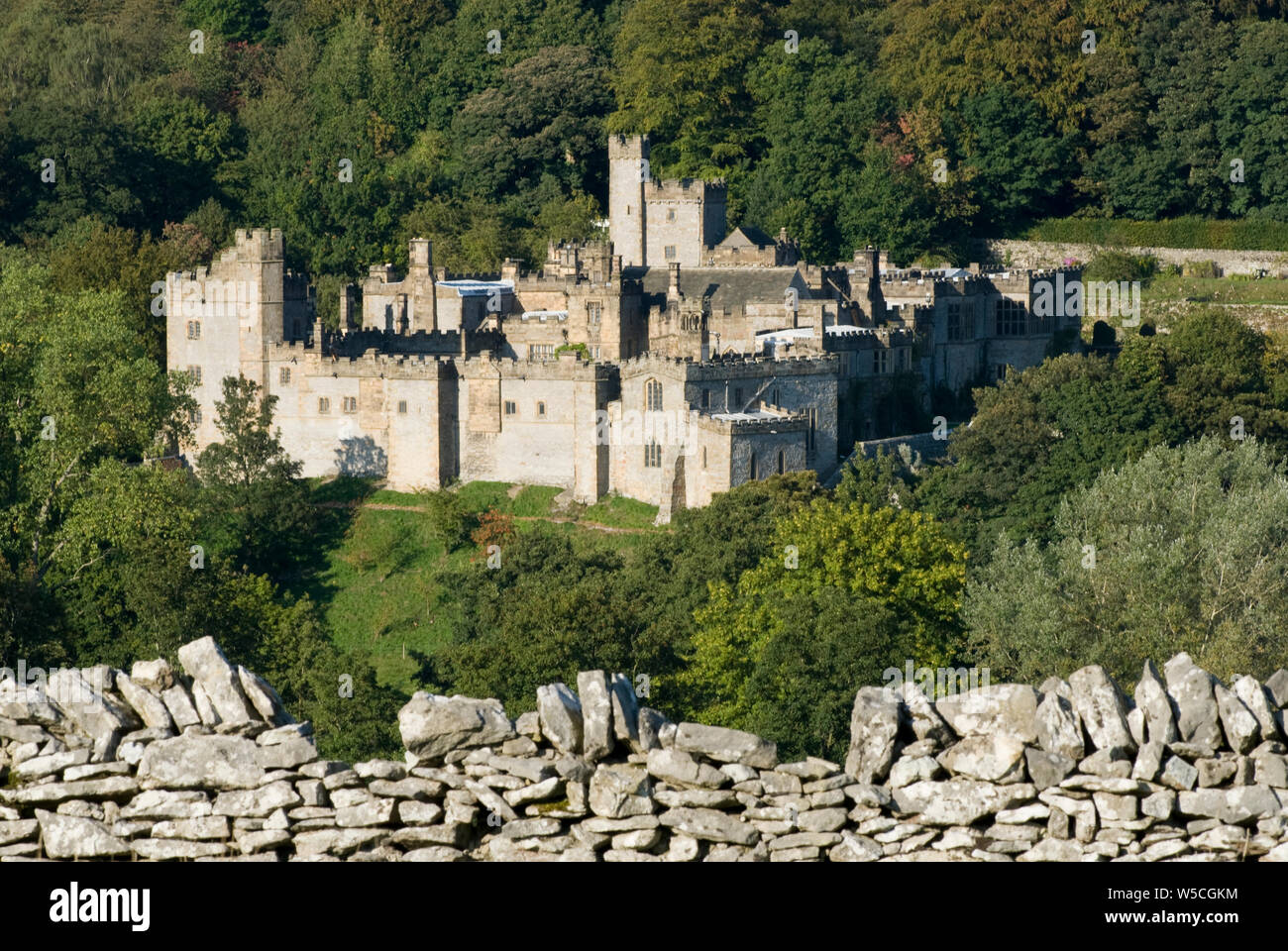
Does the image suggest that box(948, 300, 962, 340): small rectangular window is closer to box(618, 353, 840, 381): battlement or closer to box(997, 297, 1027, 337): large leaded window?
box(997, 297, 1027, 337): large leaded window

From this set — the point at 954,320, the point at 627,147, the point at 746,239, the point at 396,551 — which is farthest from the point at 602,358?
the point at 627,147

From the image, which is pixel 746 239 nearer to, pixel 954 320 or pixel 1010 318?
pixel 954 320

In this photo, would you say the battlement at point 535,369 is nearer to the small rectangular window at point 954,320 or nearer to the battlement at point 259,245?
the battlement at point 259,245

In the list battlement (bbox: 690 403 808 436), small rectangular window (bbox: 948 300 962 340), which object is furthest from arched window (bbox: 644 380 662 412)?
small rectangular window (bbox: 948 300 962 340)

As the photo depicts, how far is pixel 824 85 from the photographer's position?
7981cm

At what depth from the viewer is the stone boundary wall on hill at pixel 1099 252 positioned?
242 ft

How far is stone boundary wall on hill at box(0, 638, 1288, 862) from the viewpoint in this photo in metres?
12.3

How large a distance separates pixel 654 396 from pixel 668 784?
131 feet

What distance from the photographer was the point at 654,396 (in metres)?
52.3

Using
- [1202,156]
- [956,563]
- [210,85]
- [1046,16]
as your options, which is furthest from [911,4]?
[956,563]

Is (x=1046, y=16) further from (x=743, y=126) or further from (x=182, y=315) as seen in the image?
(x=182, y=315)

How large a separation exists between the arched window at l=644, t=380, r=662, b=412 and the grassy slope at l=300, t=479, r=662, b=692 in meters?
2.18

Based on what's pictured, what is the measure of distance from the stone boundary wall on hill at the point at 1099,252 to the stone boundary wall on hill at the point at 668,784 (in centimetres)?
6018

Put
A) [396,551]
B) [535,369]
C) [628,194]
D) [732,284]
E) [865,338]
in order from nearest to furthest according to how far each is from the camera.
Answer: [396,551] < [535,369] < [865,338] < [732,284] < [628,194]
